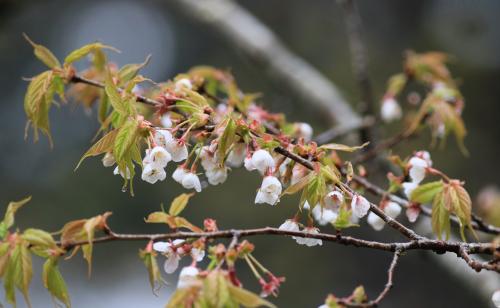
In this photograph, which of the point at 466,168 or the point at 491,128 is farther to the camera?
the point at 491,128

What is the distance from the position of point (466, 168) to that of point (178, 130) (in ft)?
11.6

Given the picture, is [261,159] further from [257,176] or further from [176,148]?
[257,176]

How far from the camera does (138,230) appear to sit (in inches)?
187

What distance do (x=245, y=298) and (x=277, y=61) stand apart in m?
1.63

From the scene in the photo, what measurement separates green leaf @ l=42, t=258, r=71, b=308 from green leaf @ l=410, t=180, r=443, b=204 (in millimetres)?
561

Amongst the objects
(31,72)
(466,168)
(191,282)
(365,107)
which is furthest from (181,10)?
(31,72)

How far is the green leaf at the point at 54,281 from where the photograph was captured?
0.85 meters

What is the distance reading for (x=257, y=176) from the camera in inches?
148

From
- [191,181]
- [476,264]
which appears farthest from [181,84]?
[476,264]

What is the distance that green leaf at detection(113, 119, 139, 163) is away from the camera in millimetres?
825

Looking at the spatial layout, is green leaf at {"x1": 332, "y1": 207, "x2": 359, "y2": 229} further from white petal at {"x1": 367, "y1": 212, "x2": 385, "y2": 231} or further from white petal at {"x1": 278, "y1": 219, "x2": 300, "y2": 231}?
white petal at {"x1": 367, "y1": 212, "x2": 385, "y2": 231}

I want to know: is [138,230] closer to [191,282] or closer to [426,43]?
[426,43]

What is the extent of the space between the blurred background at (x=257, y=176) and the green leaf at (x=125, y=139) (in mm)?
2690

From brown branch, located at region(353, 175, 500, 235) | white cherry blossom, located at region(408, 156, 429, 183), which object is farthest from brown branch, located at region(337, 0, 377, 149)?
white cherry blossom, located at region(408, 156, 429, 183)
